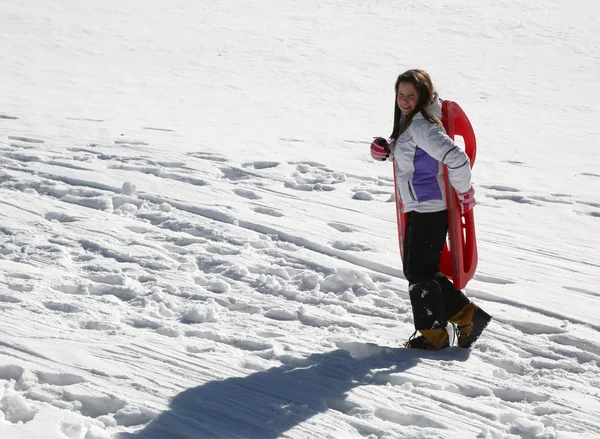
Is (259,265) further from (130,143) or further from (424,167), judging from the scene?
(130,143)

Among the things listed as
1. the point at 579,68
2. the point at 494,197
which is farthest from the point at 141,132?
the point at 579,68

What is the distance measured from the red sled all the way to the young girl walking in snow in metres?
0.04

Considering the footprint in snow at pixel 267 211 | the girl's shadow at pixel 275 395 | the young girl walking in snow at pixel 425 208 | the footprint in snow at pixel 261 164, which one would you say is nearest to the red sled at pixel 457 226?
the young girl walking in snow at pixel 425 208

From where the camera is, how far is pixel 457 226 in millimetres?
4117

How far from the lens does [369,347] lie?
13.4ft

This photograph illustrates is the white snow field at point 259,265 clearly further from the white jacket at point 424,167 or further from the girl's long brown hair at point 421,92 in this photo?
the girl's long brown hair at point 421,92

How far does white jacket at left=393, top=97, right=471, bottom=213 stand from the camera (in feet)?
12.6

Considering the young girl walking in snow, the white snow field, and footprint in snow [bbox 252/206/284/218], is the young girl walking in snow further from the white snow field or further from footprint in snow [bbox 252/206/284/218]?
footprint in snow [bbox 252/206/284/218]

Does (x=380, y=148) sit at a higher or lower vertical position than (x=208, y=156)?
higher

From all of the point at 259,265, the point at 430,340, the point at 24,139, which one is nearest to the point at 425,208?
the point at 430,340

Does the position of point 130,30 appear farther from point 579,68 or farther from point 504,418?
point 504,418

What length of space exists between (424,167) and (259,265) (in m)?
1.62

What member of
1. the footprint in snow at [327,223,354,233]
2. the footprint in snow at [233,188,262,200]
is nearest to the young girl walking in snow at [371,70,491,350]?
the footprint in snow at [327,223,354,233]

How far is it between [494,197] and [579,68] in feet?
30.6
